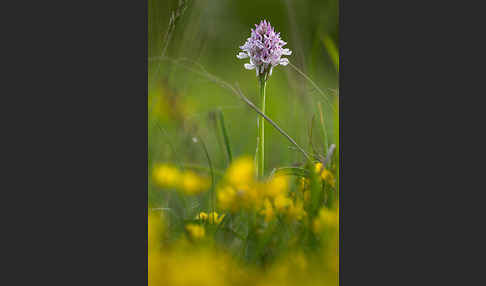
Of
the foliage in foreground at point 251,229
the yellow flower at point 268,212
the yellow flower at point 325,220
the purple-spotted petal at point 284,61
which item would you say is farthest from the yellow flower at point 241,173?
the purple-spotted petal at point 284,61

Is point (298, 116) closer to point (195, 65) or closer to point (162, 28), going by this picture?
point (195, 65)

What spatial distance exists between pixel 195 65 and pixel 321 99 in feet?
2.20

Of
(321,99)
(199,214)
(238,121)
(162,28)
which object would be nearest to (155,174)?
(199,214)

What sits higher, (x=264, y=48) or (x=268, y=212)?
(x=264, y=48)

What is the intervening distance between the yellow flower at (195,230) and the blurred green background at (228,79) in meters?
0.23

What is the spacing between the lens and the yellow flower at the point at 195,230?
8.01 ft

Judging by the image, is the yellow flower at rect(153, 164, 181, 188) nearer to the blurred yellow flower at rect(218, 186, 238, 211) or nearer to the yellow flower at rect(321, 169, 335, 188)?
the blurred yellow flower at rect(218, 186, 238, 211)

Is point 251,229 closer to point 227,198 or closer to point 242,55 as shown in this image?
point 227,198

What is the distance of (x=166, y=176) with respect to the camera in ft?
8.61

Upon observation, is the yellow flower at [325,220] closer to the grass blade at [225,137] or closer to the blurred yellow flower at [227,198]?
the blurred yellow flower at [227,198]

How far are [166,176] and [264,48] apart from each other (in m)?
0.78

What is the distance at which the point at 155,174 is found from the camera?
8.68 feet

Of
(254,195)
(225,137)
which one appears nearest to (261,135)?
(225,137)

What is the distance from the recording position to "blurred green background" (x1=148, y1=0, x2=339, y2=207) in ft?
8.71
